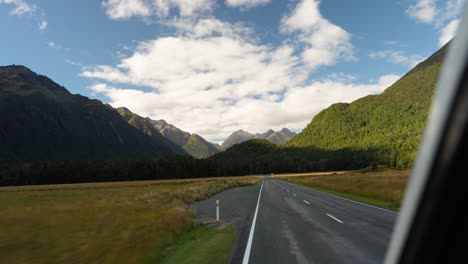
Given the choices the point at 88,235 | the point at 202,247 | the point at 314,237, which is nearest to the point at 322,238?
the point at 314,237

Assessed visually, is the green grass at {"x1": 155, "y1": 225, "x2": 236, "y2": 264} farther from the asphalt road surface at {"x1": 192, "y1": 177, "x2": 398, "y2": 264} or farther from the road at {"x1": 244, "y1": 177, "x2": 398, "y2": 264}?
the road at {"x1": 244, "y1": 177, "x2": 398, "y2": 264}

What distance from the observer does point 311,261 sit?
7273 millimetres

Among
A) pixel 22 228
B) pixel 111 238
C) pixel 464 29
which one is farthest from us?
pixel 22 228

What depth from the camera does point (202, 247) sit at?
935 centimetres

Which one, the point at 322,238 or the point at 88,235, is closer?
the point at 322,238

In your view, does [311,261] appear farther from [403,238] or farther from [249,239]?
[403,238]

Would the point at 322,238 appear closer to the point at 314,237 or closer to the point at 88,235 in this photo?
the point at 314,237

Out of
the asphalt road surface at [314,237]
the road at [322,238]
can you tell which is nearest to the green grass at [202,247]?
the asphalt road surface at [314,237]

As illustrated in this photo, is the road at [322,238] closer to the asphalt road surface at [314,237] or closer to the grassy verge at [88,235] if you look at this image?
the asphalt road surface at [314,237]

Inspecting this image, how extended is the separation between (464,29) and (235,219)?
1473cm

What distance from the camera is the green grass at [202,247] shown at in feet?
26.8

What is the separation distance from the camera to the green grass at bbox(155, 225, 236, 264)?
321 inches

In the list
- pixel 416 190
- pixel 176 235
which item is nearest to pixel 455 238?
pixel 416 190

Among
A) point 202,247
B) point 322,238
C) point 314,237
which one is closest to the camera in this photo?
point 202,247
